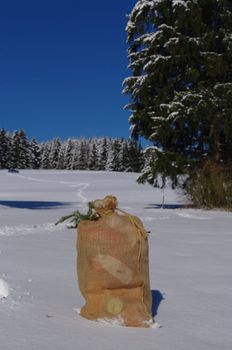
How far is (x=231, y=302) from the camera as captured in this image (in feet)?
15.2

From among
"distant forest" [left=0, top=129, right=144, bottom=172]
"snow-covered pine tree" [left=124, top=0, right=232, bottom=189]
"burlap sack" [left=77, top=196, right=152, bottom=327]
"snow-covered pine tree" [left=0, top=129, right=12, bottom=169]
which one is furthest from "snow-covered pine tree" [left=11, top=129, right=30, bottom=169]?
"burlap sack" [left=77, top=196, right=152, bottom=327]

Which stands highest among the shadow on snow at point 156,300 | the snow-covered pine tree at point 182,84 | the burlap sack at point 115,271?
the snow-covered pine tree at point 182,84

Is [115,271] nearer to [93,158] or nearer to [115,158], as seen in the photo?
[115,158]

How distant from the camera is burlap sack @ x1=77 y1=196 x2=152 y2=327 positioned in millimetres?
3635

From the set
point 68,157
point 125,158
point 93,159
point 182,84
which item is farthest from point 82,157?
point 182,84

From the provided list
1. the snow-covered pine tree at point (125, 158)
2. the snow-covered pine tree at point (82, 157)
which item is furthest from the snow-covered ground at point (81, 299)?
the snow-covered pine tree at point (82, 157)

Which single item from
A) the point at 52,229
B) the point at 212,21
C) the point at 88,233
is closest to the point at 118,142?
the point at 212,21

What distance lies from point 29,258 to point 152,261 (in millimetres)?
1681

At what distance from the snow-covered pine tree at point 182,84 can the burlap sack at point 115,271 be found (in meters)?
13.5

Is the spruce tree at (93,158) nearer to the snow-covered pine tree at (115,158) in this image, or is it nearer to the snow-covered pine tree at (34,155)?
the snow-covered pine tree at (115,158)

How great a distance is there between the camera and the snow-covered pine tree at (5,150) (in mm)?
96500

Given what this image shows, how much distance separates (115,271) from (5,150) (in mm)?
97018

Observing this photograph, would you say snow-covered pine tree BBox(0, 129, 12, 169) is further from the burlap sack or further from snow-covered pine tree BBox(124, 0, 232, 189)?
the burlap sack

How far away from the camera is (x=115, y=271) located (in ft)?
11.9
